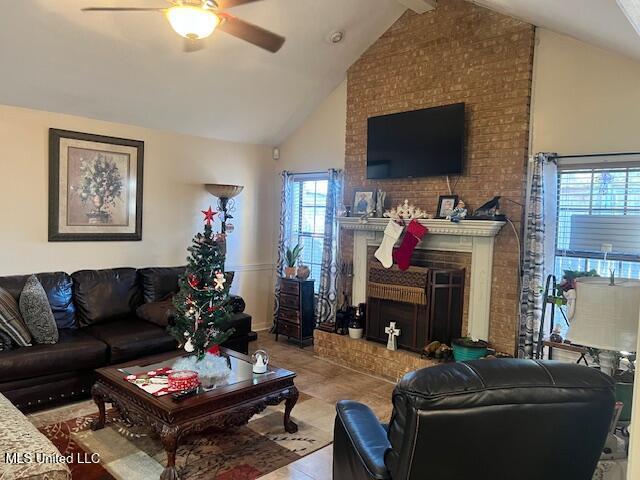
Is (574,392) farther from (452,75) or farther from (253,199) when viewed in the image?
(253,199)

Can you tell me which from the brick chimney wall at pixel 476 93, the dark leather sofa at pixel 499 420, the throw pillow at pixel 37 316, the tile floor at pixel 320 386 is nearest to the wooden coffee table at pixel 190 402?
the tile floor at pixel 320 386

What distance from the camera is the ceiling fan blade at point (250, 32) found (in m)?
2.92

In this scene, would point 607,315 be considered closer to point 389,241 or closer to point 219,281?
point 219,281

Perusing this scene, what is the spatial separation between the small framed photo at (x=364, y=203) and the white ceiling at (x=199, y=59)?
4.66 ft

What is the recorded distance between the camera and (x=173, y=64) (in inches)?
174

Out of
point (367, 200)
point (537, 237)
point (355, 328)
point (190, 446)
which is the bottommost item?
point (190, 446)

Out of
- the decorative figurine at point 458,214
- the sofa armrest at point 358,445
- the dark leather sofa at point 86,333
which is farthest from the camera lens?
the decorative figurine at point 458,214

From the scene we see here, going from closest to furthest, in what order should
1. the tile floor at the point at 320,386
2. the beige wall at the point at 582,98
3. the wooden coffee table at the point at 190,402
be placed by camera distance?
the wooden coffee table at the point at 190,402
the tile floor at the point at 320,386
the beige wall at the point at 582,98

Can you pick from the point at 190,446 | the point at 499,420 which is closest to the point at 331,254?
the point at 190,446

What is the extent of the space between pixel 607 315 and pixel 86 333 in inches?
152

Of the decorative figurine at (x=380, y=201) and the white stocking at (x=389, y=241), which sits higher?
the decorative figurine at (x=380, y=201)

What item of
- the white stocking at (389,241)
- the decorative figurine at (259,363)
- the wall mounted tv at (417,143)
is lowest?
the decorative figurine at (259,363)

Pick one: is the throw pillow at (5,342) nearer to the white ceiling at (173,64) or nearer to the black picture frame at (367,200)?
the white ceiling at (173,64)

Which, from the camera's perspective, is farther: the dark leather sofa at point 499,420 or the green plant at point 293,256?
the green plant at point 293,256
